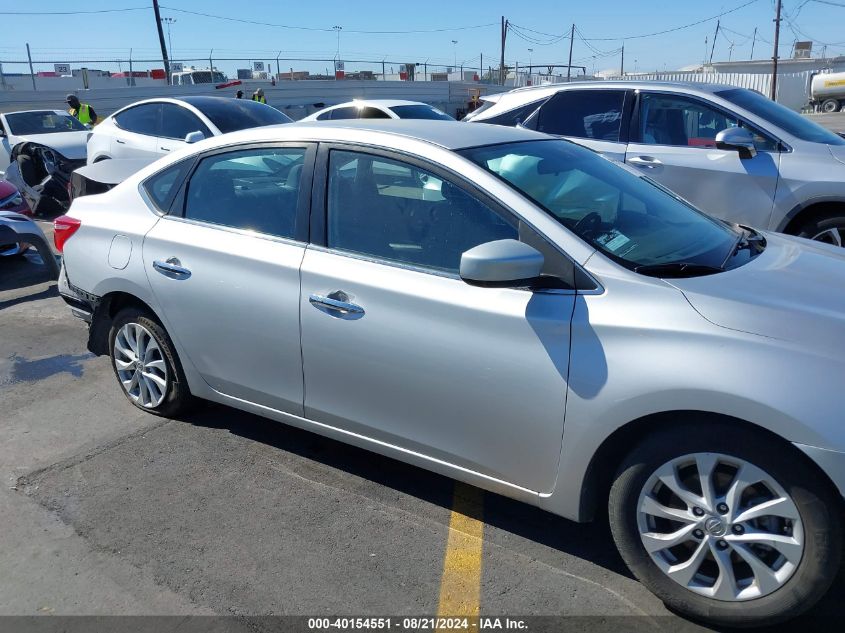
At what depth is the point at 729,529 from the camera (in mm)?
2531

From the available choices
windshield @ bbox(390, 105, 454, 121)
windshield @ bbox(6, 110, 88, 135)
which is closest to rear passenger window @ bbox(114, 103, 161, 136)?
windshield @ bbox(6, 110, 88, 135)

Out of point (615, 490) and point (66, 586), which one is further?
point (66, 586)

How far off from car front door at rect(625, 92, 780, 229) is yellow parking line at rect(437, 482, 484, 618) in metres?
3.37

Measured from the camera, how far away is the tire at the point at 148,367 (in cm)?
416

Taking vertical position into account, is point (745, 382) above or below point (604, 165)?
below

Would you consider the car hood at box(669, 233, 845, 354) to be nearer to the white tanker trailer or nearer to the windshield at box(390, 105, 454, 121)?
the windshield at box(390, 105, 454, 121)

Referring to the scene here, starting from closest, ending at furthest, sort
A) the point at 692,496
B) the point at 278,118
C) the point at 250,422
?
the point at 692,496
the point at 250,422
the point at 278,118

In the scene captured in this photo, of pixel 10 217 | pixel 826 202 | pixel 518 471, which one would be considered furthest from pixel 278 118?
pixel 518 471

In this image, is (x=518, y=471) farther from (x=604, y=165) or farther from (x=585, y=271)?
(x=604, y=165)

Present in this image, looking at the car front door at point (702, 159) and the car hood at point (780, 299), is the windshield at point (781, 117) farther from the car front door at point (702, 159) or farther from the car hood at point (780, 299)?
the car hood at point (780, 299)

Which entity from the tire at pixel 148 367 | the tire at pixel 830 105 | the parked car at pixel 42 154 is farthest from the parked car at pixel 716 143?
the tire at pixel 830 105

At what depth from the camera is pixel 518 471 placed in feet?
9.58

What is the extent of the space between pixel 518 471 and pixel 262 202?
185 centimetres

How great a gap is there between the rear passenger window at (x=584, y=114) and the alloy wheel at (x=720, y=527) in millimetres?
4729
